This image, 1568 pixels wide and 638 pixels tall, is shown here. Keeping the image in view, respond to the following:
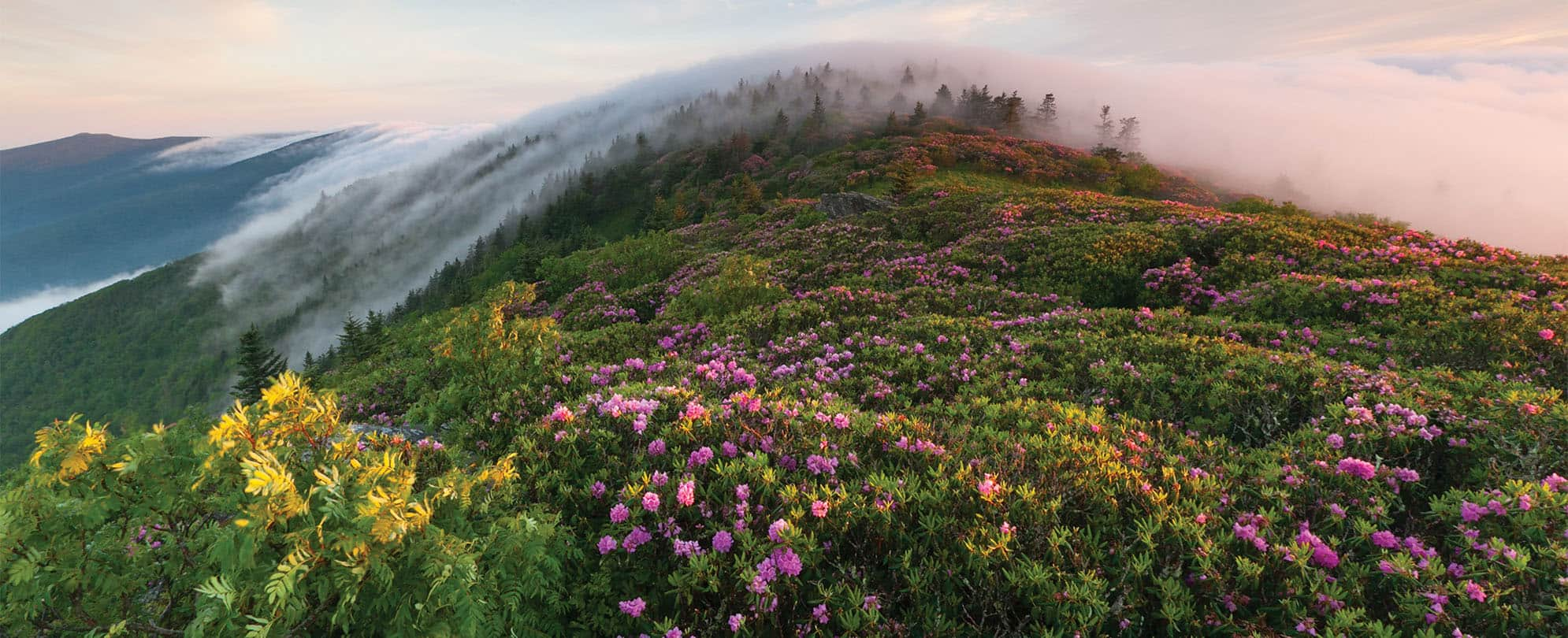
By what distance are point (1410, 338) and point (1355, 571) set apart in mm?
7790

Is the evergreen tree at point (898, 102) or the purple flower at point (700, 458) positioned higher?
the evergreen tree at point (898, 102)

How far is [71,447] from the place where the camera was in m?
3.04

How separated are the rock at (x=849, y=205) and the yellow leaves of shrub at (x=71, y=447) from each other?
26057mm

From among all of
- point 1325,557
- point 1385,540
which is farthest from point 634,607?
point 1385,540

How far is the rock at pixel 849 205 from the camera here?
92.9 ft

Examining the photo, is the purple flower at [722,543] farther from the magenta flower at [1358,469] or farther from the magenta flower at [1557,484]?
the magenta flower at [1557,484]

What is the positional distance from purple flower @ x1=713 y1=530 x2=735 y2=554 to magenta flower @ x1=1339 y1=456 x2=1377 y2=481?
16.8 ft

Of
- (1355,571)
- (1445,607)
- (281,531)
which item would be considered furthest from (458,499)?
(1445,607)

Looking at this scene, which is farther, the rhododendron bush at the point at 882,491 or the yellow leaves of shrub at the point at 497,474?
the yellow leaves of shrub at the point at 497,474

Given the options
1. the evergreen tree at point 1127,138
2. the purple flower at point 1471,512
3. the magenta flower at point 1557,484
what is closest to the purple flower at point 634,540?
the purple flower at point 1471,512

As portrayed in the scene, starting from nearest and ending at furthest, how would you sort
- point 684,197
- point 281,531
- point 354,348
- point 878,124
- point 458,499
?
point 281,531
point 458,499
point 354,348
point 684,197
point 878,124

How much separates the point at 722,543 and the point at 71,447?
3593 mm

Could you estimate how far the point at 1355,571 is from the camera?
3.75 m

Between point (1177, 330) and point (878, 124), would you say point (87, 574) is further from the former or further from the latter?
point (878, 124)
